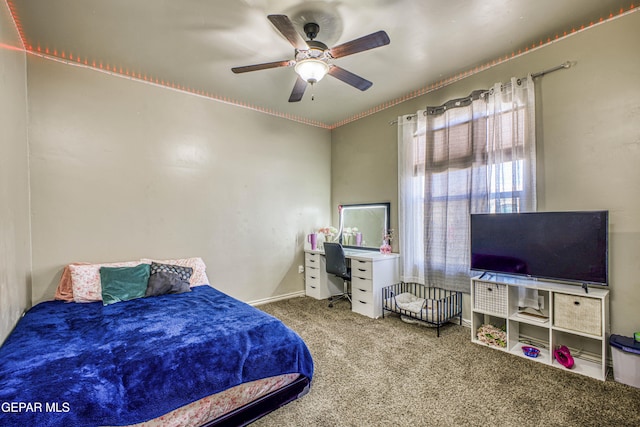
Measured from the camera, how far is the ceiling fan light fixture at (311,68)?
7.50ft

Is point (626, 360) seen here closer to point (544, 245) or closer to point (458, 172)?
point (544, 245)

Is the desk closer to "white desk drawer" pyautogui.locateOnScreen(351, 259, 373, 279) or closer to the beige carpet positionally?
"white desk drawer" pyautogui.locateOnScreen(351, 259, 373, 279)

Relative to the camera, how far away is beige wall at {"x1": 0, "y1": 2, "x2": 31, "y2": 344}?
6.43 ft

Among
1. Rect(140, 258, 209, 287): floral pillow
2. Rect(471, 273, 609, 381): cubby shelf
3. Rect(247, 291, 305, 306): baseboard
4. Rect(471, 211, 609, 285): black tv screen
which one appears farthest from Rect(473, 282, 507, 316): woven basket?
Rect(140, 258, 209, 287): floral pillow

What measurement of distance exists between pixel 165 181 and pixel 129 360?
7.73ft

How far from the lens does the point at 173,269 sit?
10.1 ft

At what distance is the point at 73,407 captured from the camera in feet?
4.19

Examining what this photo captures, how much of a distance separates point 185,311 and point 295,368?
1046 millimetres

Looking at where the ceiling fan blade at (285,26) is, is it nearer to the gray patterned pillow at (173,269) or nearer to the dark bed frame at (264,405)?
the dark bed frame at (264,405)

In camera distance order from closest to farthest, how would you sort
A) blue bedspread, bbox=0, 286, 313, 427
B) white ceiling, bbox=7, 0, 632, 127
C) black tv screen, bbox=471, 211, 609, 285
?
1. blue bedspread, bbox=0, 286, 313, 427
2. white ceiling, bbox=7, 0, 632, 127
3. black tv screen, bbox=471, 211, 609, 285

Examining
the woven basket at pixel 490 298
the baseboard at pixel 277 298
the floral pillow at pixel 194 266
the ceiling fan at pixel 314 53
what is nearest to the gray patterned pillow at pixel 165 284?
the floral pillow at pixel 194 266

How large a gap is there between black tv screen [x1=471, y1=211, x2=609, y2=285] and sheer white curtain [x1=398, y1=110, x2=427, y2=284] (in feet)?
2.46

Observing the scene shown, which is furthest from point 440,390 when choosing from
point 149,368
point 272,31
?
point 272,31

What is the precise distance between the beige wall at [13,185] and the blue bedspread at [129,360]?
227mm
